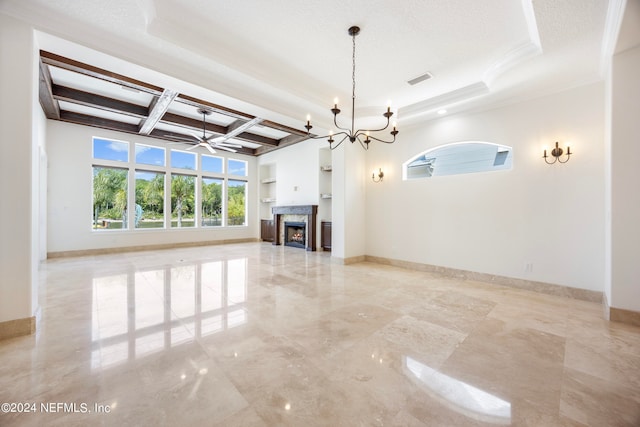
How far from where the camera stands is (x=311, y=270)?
531 cm

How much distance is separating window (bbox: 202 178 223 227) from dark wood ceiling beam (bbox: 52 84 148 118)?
344 cm

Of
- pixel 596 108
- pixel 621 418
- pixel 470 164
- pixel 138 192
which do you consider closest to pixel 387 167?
pixel 470 164

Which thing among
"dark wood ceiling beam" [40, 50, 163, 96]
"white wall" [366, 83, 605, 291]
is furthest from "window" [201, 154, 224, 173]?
"white wall" [366, 83, 605, 291]

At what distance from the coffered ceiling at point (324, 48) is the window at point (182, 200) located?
12.8ft

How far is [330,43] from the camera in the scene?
3172 millimetres

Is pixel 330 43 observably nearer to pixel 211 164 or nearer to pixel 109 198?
pixel 211 164

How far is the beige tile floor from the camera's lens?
5.08 ft

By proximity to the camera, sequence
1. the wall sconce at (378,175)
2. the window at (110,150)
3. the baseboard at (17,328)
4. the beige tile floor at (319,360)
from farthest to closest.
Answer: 1. the window at (110,150)
2. the wall sconce at (378,175)
3. the baseboard at (17,328)
4. the beige tile floor at (319,360)

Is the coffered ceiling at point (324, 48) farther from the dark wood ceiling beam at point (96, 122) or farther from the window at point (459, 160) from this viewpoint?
the dark wood ceiling beam at point (96, 122)

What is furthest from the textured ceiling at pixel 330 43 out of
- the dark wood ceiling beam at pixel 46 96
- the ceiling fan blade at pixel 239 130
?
the dark wood ceiling beam at pixel 46 96

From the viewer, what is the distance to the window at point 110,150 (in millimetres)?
7082

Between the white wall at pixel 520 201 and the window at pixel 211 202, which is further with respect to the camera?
the window at pixel 211 202

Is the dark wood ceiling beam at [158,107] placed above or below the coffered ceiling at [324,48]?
above

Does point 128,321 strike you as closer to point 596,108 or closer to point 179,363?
point 179,363
